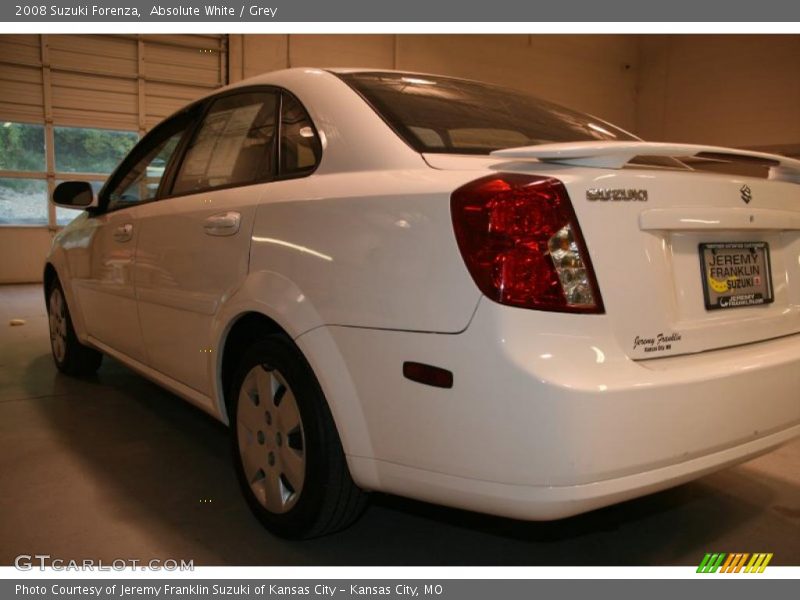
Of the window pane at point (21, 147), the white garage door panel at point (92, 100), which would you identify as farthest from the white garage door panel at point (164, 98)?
the window pane at point (21, 147)

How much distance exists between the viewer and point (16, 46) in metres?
9.79

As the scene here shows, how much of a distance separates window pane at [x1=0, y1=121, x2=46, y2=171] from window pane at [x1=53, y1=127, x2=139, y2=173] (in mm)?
240

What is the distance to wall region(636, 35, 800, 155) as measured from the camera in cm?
1224

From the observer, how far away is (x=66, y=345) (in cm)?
394

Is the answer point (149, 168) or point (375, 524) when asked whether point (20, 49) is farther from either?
point (375, 524)

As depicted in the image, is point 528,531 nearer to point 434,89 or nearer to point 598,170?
point 598,170

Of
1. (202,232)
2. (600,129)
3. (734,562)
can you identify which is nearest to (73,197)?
(202,232)

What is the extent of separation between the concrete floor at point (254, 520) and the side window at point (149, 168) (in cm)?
111

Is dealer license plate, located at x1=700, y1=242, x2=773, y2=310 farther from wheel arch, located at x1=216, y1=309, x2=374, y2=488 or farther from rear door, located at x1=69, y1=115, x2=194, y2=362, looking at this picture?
rear door, located at x1=69, y1=115, x2=194, y2=362

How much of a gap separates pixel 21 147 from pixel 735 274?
11096mm

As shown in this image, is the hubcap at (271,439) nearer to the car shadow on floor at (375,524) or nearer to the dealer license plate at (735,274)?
the car shadow on floor at (375,524)

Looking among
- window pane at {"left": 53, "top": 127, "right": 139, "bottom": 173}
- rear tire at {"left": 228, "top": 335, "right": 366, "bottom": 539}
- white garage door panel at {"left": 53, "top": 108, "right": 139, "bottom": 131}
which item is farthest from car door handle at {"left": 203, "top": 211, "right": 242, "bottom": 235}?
white garage door panel at {"left": 53, "top": 108, "right": 139, "bottom": 131}

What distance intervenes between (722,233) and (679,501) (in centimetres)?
108

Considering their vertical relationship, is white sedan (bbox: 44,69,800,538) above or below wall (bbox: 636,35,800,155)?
below
